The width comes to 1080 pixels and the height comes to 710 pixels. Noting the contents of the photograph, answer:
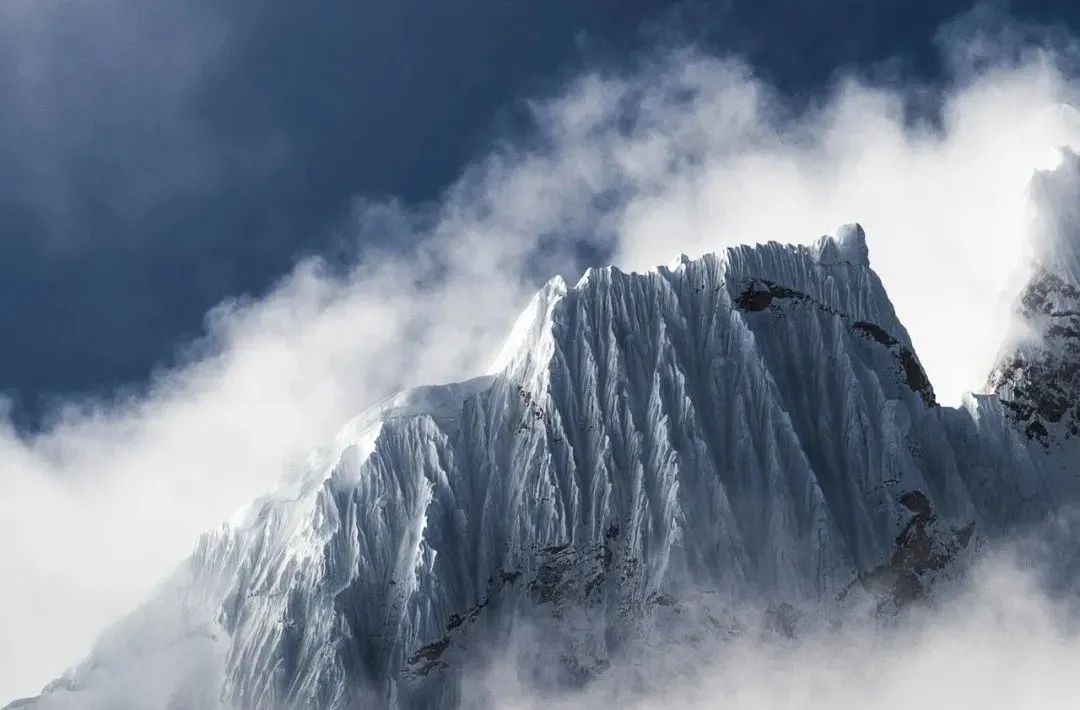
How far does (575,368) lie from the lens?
109m

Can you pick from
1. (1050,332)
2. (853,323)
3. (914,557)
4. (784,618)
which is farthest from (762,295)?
(1050,332)

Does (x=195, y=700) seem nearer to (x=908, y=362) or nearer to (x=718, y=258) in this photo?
(x=718, y=258)

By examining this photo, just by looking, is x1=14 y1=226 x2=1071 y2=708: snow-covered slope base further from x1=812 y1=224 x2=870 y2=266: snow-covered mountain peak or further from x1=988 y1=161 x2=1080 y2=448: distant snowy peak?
x1=988 y1=161 x2=1080 y2=448: distant snowy peak

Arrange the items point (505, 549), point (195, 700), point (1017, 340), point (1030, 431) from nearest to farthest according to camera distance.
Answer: point (195, 700)
point (505, 549)
point (1030, 431)
point (1017, 340)

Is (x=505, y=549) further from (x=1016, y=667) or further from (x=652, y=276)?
(x=1016, y=667)

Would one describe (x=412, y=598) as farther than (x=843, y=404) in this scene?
No

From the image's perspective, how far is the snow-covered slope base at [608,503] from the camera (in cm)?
9906

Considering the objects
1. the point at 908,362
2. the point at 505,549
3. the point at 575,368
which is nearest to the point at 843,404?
the point at 908,362

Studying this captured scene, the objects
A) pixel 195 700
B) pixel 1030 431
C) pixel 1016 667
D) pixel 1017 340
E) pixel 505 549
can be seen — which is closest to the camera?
pixel 195 700

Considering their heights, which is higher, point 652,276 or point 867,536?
point 652,276

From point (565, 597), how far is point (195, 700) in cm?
3035

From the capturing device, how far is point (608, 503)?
104 m

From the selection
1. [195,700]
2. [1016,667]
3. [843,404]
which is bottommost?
[1016,667]

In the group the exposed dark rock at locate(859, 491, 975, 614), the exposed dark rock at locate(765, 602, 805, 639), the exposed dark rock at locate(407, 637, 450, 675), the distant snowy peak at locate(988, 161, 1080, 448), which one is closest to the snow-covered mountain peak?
the distant snowy peak at locate(988, 161, 1080, 448)
